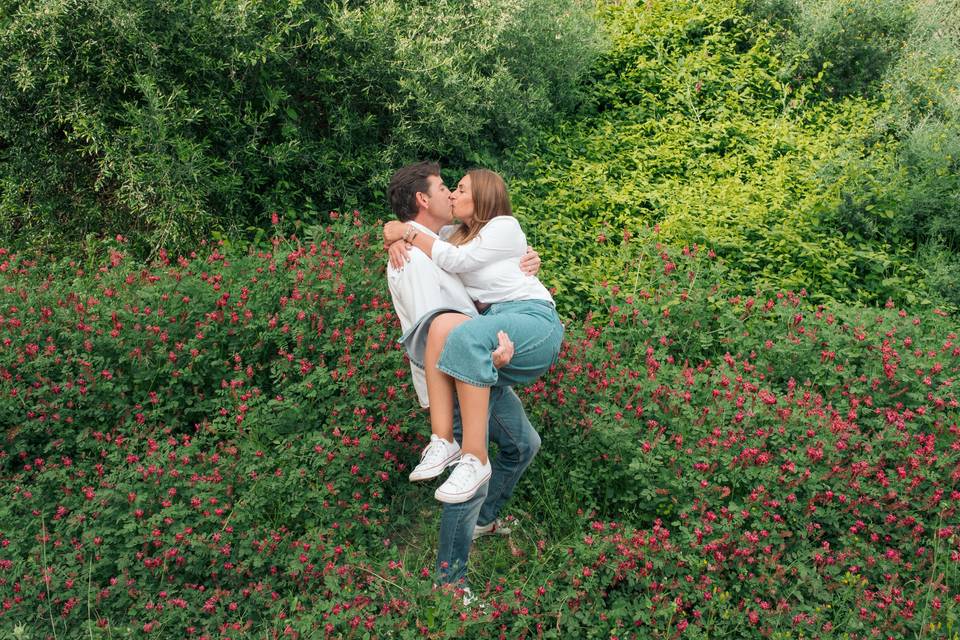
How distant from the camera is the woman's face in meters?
3.89

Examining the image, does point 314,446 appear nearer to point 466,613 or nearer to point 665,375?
point 466,613

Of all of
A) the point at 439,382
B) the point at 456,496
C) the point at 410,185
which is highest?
the point at 410,185

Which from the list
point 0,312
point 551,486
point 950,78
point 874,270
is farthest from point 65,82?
point 950,78

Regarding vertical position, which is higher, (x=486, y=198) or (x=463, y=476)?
(x=486, y=198)

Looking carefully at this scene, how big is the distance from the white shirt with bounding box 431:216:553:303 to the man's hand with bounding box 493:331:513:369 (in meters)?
0.42

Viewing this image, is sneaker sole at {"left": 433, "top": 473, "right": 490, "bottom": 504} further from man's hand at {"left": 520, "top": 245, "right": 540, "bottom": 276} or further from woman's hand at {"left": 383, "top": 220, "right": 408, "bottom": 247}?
woman's hand at {"left": 383, "top": 220, "right": 408, "bottom": 247}

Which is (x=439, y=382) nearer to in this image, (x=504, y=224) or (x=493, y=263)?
(x=493, y=263)

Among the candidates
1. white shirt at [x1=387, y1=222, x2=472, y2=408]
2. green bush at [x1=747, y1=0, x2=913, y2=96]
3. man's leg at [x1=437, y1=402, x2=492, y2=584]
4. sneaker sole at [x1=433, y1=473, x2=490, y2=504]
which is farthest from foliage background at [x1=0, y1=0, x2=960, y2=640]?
green bush at [x1=747, y1=0, x2=913, y2=96]

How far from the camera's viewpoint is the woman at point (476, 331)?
3275 millimetres

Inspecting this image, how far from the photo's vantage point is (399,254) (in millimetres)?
3699

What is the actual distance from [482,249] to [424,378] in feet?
2.29

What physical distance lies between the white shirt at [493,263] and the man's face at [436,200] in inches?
13.4

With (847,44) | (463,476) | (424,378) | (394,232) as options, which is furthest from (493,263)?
(847,44)

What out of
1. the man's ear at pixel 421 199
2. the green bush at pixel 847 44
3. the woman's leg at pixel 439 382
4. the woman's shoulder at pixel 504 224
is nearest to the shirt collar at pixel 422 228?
the man's ear at pixel 421 199
